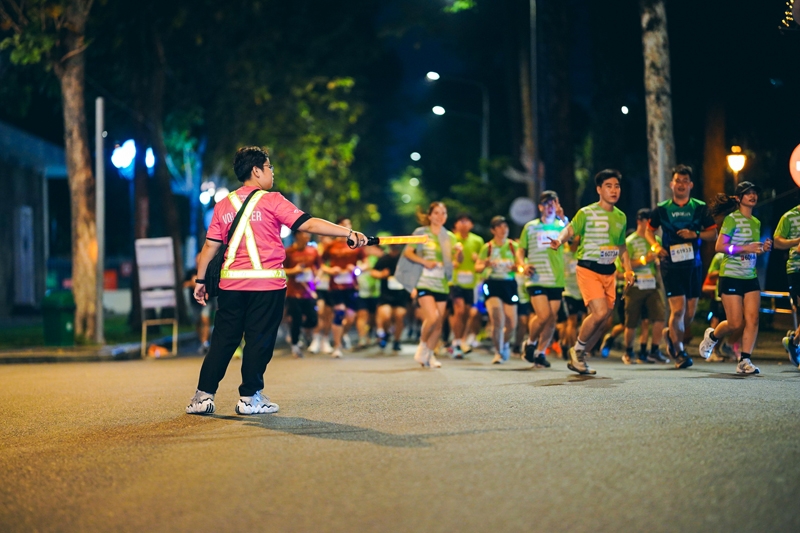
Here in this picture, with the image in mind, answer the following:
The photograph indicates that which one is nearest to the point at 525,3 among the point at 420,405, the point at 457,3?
the point at 457,3

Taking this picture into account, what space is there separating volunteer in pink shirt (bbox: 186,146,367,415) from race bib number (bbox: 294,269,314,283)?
877cm

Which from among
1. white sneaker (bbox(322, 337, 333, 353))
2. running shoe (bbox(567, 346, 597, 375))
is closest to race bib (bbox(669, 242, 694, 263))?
running shoe (bbox(567, 346, 597, 375))

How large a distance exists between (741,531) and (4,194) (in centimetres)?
3218

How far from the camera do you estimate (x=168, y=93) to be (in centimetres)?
3031

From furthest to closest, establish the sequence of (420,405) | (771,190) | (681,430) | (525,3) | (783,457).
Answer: (525,3), (771,190), (420,405), (681,430), (783,457)

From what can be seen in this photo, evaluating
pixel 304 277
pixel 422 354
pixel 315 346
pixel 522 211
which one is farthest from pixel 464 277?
pixel 522 211

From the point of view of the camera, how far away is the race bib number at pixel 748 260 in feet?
37.4

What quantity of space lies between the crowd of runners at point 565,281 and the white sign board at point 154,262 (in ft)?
9.58

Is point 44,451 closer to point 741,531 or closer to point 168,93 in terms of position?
point 741,531

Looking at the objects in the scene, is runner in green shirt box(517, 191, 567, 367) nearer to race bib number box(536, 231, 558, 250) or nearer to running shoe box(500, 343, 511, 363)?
race bib number box(536, 231, 558, 250)

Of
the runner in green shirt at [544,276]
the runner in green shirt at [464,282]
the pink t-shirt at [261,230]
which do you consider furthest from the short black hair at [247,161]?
the runner in green shirt at [464,282]

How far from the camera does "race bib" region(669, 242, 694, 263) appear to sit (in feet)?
41.0

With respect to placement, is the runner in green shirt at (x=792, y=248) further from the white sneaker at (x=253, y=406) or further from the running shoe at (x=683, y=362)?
the white sneaker at (x=253, y=406)

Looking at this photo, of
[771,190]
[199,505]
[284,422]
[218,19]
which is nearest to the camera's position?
[199,505]
